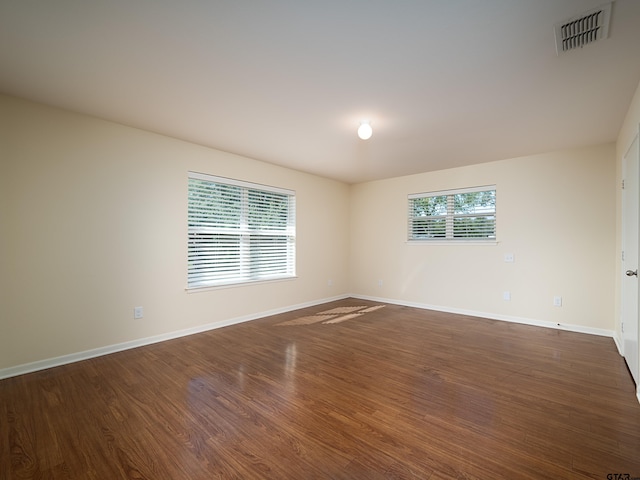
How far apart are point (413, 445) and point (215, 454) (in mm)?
1159

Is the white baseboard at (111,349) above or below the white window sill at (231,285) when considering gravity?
below

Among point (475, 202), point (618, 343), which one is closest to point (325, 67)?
point (475, 202)

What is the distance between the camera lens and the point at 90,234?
312 centimetres

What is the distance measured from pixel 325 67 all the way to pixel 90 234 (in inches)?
115

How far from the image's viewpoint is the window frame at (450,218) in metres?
4.79

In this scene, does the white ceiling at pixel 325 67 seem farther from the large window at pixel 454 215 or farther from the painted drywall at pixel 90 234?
the large window at pixel 454 215

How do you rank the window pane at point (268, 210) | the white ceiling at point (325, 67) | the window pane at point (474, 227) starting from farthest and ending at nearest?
the window pane at point (474, 227), the window pane at point (268, 210), the white ceiling at point (325, 67)

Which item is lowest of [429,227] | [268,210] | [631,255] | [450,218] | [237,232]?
[631,255]

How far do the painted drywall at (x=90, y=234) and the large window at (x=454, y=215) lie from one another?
3.48 metres

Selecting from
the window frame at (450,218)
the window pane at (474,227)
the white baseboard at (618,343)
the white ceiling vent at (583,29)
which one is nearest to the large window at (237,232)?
the window frame at (450,218)

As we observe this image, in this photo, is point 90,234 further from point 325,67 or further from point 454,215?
point 454,215

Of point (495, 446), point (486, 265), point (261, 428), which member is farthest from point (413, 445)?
point (486, 265)


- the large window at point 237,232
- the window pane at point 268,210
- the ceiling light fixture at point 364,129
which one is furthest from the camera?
the window pane at point 268,210

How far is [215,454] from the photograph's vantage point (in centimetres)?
168
